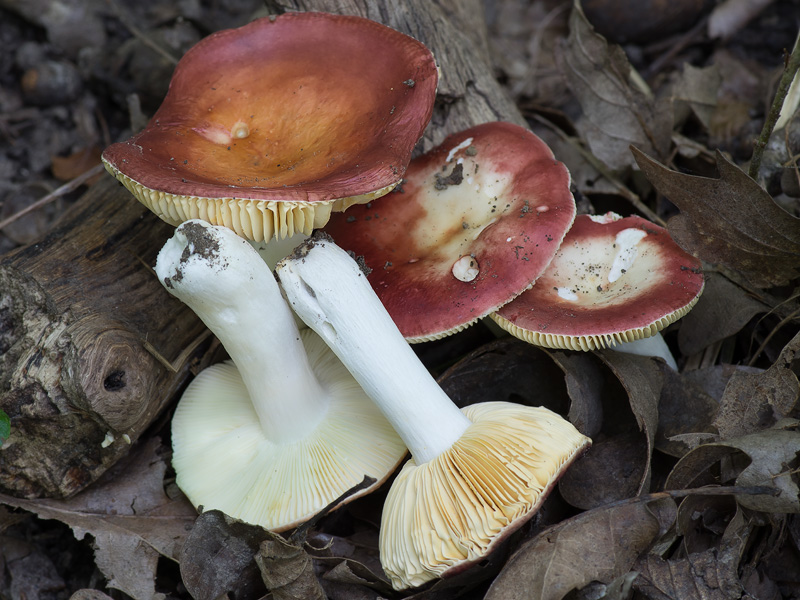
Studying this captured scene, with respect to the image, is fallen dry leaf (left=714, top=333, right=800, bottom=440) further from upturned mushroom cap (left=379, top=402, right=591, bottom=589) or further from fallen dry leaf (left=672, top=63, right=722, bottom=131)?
fallen dry leaf (left=672, top=63, right=722, bottom=131)

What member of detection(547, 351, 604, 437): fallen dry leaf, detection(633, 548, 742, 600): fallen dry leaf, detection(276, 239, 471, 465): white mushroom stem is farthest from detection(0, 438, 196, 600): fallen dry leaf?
detection(633, 548, 742, 600): fallen dry leaf

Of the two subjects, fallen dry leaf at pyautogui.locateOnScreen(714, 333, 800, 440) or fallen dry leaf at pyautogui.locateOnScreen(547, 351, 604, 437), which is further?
fallen dry leaf at pyautogui.locateOnScreen(547, 351, 604, 437)

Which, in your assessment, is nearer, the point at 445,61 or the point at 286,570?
the point at 286,570

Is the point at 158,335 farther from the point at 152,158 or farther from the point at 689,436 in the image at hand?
the point at 689,436

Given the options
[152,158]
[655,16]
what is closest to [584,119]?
[655,16]

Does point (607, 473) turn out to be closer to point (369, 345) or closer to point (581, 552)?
point (581, 552)

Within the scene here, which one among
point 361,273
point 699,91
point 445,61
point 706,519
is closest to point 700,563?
point 706,519

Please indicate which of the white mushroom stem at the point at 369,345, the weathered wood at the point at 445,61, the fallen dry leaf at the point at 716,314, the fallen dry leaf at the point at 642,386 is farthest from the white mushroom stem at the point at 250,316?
the fallen dry leaf at the point at 716,314
